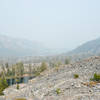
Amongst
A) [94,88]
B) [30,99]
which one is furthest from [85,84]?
[30,99]

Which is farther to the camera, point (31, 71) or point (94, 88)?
point (31, 71)

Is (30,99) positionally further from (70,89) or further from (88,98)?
(88,98)

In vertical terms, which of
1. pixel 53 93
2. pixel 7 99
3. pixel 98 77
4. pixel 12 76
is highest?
pixel 98 77

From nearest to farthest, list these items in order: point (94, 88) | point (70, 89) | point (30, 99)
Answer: point (94, 88) → point (70, 89) → point (30, 99)

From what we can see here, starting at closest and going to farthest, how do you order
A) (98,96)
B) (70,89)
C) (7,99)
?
1. (98,96)
2. (70,89)
3. (7,99)

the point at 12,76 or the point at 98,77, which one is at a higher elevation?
the point at 98,77

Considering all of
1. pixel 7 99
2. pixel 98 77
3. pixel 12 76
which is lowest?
pixel 12 76

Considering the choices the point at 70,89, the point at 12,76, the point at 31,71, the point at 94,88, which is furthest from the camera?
the point at 31,71

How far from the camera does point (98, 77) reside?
25.8 m

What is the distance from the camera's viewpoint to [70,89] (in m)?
23.3

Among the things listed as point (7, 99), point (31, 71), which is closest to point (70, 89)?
point (7, 99)

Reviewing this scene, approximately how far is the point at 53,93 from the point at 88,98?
6.91m

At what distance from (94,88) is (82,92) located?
2.00 meters

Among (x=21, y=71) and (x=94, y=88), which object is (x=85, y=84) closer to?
(x=94, y=88)
